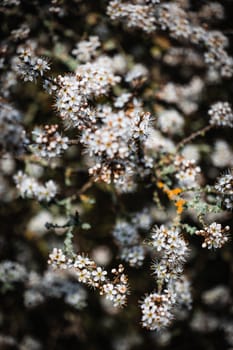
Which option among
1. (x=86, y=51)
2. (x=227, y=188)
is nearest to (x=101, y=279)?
(x=227, y=188)

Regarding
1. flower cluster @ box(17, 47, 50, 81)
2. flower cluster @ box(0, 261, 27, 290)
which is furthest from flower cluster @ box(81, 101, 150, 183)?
flower cluster @ box(0, 261, 27, 290)

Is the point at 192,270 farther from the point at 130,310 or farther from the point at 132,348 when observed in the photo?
the point at 132,348

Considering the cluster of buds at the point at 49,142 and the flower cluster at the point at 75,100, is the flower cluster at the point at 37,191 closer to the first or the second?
the cluster of buds at the point at 49,142

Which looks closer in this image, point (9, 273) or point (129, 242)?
point (129, 242)

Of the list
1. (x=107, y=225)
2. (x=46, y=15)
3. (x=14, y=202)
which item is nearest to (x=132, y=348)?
(x=107, y=225)

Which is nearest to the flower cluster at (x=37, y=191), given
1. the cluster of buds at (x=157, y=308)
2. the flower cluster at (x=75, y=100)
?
the flower cluster at (x=75, y=100)

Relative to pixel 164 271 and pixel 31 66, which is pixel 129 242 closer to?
pixel 164 271

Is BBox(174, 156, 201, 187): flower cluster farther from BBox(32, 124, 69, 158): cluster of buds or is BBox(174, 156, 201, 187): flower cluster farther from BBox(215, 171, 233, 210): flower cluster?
BBox(32, 124, 69, 158): cluster of buds

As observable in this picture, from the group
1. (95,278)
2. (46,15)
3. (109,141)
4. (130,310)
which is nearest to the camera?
(109,141)
